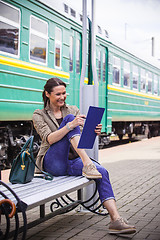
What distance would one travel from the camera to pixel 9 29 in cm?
806

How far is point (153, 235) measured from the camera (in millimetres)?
4000

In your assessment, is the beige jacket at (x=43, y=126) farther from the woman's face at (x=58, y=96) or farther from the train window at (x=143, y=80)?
the train window at (x=143, y=80)

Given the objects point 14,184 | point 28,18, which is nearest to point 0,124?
point 28,18

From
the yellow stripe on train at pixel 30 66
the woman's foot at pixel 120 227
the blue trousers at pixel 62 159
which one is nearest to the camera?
the woman's foot at pixel 120 227

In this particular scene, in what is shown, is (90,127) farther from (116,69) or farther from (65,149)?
(116,69)

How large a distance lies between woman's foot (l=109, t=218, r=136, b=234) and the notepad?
78 centimetres

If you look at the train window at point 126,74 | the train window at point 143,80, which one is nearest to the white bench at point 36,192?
the train window at point 126,74

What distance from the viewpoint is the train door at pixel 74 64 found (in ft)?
34.9

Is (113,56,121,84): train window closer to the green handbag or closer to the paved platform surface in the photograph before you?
the paved platform surface

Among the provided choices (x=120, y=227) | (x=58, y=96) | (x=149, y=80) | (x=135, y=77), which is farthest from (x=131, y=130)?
(x=120, y=227)

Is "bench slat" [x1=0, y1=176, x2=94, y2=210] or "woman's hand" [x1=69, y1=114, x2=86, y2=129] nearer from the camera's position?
"bench slat" [x1=0, y1=176, x2=94, y2=210]

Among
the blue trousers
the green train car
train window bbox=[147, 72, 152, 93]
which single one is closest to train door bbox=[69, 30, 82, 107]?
the green train car

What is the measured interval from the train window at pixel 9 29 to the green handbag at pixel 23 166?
4418 mm

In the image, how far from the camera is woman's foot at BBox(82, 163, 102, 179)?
13.8ft
